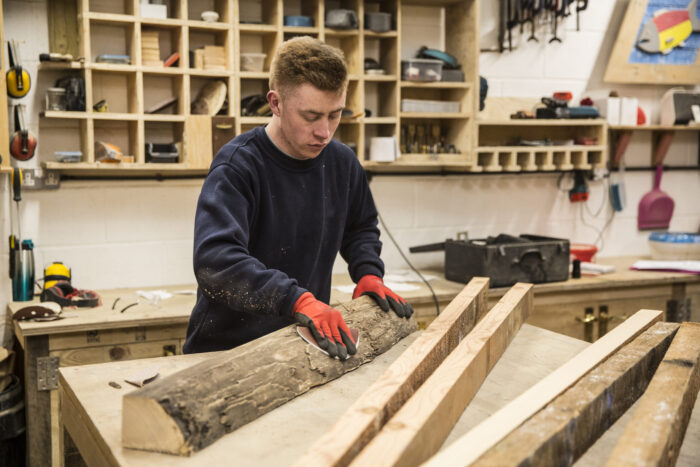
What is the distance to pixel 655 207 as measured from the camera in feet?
13.7

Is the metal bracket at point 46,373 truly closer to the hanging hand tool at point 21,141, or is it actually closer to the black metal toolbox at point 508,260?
the hanging hand tool at point 21,141

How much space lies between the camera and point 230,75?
9.95ft

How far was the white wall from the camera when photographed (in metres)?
2.98

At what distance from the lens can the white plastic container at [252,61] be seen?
3092 mm

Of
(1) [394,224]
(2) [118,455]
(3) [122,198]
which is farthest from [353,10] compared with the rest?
(2) [118,455]

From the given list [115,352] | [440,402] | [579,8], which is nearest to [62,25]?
[115,352]

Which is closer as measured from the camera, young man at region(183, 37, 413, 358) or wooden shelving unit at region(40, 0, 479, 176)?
young man at region(183, 37, 413, 358)

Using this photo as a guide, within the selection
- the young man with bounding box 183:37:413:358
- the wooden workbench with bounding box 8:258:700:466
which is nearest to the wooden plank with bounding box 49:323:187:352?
the wooden workbench with bounding box 8:258:700:466

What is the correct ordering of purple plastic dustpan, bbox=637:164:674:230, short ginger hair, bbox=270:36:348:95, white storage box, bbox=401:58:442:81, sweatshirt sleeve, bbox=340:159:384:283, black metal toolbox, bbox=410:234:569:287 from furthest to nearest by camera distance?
purple plastic dustpan, bbox=637:164:674:230, white storage box, bbox=401:58:442:81, black metal toolbox, bbox=410:234:569:287, sweatshirt sleeve, bbox=340:159:384:283, short ginger hair, bbox=270:36:348:95

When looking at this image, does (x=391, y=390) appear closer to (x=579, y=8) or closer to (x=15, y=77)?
(x=15, y=77)

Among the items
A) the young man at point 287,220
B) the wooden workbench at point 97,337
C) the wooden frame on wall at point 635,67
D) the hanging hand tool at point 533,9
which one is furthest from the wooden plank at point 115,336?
the wooden frame on wall at point 635,67

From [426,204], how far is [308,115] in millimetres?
2005

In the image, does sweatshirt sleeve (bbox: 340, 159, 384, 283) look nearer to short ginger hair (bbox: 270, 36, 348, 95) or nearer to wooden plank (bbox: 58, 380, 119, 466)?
short ginger hair (bbox: 270, 36, 348, 95)

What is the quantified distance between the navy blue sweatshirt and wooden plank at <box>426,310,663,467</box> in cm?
62
